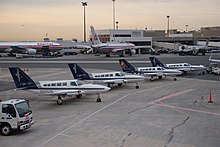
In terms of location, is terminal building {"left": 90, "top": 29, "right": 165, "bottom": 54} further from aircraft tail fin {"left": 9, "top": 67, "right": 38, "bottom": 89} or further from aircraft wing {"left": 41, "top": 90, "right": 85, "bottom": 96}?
aircraft tail fin {"left": 9, "top": 67, "right": 38, "bottom": 89}

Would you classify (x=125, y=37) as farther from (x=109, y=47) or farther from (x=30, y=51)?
(x=30, y=51)

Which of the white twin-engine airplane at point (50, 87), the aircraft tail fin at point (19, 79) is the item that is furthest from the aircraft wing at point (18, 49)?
the white twin-engine airplane at point (50, 87)

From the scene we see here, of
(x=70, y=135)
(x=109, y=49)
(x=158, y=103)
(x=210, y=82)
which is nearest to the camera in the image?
(x=70, y=135)

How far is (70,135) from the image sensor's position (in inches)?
828

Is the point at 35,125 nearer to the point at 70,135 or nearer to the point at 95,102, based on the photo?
the point at 70,135

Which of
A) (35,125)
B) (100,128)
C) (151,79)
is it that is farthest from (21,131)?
(151,79)

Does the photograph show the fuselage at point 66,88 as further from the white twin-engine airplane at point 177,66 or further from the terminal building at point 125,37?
the terminal building at point 125,37

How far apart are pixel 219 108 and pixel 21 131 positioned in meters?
17.9

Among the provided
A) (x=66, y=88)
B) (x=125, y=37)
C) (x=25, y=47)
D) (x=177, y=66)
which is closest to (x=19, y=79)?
(x=66, y=88)

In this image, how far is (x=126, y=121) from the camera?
2488 centimetres

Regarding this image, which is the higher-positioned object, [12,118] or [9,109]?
[9,109]

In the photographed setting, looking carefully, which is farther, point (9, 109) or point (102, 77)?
point (102, 77)

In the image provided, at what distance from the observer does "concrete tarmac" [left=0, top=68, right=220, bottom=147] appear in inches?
771

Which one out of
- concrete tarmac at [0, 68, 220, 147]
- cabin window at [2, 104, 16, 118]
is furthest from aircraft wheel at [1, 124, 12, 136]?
cabin window at [2, 104, 16, 118]
